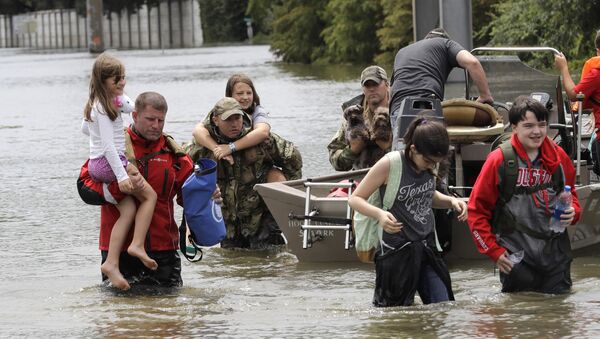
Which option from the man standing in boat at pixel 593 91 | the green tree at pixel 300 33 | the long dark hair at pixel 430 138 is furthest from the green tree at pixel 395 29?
the long dark hair at pixel 430 138

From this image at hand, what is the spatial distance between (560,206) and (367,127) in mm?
3209

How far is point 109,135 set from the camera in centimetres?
941

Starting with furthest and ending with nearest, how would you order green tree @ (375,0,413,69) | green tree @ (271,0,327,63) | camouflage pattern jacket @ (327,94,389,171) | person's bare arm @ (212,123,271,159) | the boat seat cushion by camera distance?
green tree @ (271,0,327,63) < green tree @ (375,0,413,69) < person's bare arm @ (212,123,271,159) < camouflage pattern jacket @ (327,94,389,171) < the boat seat cushion

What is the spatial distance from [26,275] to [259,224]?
6.57 ft

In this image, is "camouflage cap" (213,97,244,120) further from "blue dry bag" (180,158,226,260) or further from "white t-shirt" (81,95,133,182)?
"white t-shirt" (81,95,133,182)

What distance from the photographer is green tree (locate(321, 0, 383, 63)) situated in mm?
64438

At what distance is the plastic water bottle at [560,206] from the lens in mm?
8703

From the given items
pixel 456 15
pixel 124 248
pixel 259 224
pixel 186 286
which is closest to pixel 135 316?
pixel 124 248

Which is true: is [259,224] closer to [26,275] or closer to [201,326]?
[26,275]

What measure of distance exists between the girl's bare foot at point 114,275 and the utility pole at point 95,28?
115213 mm

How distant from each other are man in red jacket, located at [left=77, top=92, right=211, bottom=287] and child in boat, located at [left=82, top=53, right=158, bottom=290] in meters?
0.08

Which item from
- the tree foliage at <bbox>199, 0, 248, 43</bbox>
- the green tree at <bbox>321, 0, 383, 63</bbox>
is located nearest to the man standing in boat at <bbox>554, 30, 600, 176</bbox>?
the green tree at <bbox>321, 0, 383, 63</bbox>

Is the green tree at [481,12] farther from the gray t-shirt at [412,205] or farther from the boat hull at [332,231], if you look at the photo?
the gray t-shirt at [412,205]

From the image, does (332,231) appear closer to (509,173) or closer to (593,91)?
(593,91)
